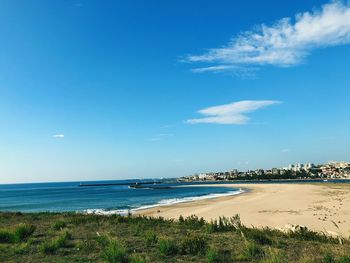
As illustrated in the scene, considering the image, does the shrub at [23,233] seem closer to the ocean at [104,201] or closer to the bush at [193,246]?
the bush at [193,246]

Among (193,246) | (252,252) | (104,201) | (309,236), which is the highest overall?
(193,246)

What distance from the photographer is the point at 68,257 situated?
891 centimetres

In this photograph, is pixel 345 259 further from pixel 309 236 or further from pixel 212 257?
pixel 309 236

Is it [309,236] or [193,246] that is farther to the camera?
[309,236]

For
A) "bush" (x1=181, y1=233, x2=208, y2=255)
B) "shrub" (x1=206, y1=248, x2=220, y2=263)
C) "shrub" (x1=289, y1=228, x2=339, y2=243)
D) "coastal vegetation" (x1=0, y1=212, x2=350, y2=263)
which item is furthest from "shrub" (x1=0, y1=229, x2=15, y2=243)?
"shrub" (x1=289, y1=228, x2=339, y2=243)

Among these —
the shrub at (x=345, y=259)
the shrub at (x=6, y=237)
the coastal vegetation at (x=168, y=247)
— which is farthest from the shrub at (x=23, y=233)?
the shrub at (x=345, y=259)

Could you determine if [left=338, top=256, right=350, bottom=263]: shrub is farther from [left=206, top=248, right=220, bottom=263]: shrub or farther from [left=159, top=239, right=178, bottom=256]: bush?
[left=159, top=239, right=178, bottom=256]: bush

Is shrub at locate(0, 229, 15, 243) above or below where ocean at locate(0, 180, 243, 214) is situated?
above

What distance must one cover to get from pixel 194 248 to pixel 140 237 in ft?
10.0

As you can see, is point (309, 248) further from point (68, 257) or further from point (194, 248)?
point (68, 257)

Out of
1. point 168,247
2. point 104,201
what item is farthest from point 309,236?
point 104,201

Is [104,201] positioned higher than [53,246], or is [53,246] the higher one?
[53,246]

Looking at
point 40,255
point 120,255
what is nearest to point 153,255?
point 120,255

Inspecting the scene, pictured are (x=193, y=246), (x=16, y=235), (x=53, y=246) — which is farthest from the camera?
(x=16, y=235)
